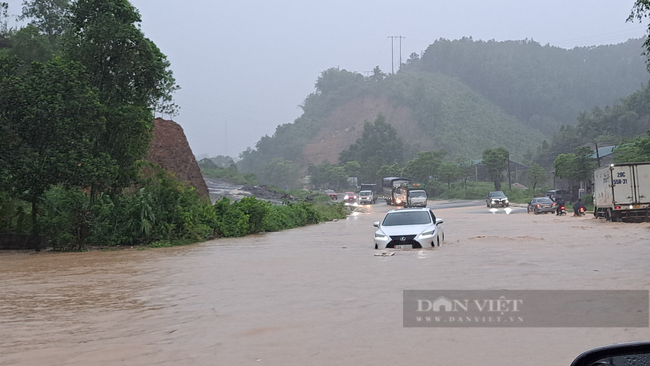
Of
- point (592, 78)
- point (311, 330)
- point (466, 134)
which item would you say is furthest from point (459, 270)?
point (592, 78)

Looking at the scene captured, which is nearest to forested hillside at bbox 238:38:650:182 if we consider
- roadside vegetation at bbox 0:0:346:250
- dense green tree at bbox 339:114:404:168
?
dense green tree at bbox 339:114:404:168

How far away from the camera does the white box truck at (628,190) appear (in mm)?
28484

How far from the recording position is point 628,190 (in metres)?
28.8

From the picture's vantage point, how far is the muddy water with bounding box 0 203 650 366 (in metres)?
6.46

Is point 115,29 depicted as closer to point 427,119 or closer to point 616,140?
point 616,140

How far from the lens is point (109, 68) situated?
22375 mm

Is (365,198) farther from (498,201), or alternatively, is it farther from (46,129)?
(46,129)

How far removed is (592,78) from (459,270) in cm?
20433

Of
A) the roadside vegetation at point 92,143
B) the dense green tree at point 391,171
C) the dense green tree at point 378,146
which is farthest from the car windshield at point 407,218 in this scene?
the dense green tree at point 378,146

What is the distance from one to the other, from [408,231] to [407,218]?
4.29ft

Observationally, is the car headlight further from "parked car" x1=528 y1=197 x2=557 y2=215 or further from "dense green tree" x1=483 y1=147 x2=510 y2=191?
"dense green tree" x1=483 y1=147 x2=510 y2=191

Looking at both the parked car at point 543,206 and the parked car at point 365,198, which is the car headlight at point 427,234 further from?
the parked car at point 365,198

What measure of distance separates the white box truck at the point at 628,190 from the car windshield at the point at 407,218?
48.0 feet

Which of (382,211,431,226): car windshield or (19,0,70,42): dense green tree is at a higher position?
(19,0,70,42): dense green tree
